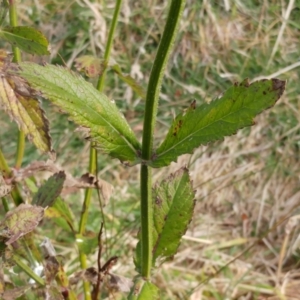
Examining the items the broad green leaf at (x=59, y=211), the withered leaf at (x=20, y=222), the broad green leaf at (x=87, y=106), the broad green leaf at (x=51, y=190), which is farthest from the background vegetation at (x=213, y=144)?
the broad green leaf at (x=87, y=106)

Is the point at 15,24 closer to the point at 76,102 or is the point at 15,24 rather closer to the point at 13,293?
the point at 76,102

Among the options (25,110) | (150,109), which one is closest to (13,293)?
(25,110)

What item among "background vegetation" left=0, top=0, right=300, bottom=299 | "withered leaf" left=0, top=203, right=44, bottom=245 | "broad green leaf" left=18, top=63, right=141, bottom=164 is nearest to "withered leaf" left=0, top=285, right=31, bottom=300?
"withered leaf" left=0, top=203, right=44, bottom=245

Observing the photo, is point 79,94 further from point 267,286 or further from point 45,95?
point 267,286

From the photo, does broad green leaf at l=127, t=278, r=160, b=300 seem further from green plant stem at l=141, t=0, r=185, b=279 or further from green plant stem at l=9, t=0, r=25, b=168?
green plant stem at l=9, t=0, r=25, b=168

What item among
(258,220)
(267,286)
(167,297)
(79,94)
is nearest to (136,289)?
(79,94)
